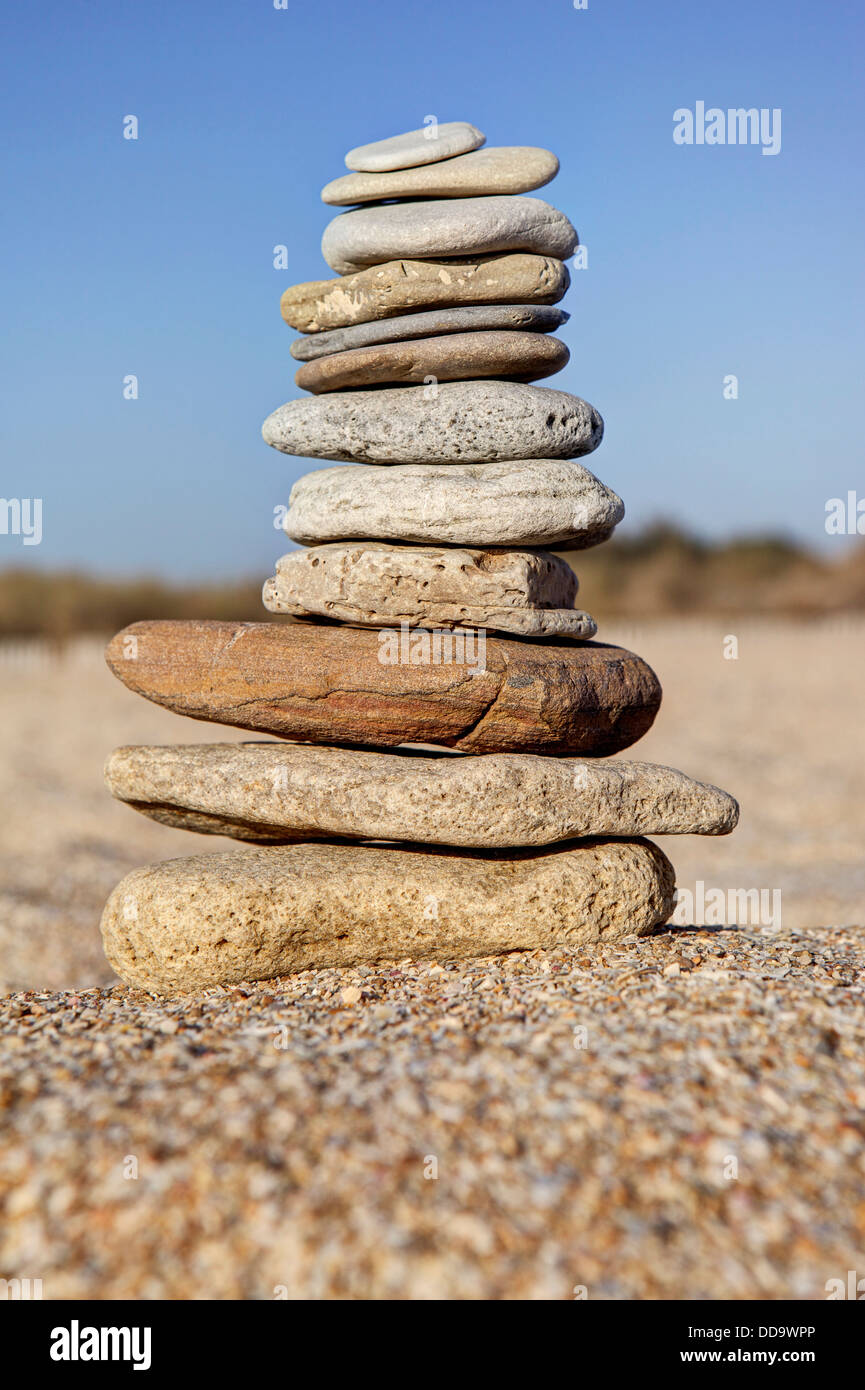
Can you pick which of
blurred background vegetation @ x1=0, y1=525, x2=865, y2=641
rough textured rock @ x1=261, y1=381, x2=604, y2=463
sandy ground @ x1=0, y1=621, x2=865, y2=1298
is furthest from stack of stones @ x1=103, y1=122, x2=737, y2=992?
blurred background vegetation @ x1=0, y1=525, x2=865, y2=641

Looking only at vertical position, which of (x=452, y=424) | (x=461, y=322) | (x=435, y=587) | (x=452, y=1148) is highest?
(x=461, y=322)

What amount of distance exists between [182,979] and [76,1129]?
76.6 inches

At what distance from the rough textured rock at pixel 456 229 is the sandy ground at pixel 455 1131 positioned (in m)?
4.09

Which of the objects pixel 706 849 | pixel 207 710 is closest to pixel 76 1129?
pixel 207 710

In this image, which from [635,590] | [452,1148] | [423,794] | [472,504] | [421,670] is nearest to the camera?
[452,1148]

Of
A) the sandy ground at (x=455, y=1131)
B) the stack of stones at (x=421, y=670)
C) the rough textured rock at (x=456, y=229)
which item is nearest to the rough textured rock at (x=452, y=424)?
the stack of stones at (x=421, y=670)

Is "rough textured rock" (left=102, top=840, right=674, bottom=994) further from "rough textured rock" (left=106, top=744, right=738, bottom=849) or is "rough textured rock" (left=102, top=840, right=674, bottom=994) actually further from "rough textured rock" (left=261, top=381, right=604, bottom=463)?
"rough textured rock" (left=261, top=381, right=604, bottom=463)

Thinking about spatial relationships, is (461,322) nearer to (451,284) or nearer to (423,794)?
(451,284)

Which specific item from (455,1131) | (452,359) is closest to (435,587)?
(452,359)

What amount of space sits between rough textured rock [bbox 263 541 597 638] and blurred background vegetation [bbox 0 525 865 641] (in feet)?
66.7

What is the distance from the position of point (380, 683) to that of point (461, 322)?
221cm

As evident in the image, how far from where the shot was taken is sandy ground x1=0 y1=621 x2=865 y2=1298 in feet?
10.7

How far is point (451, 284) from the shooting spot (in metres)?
6.26
